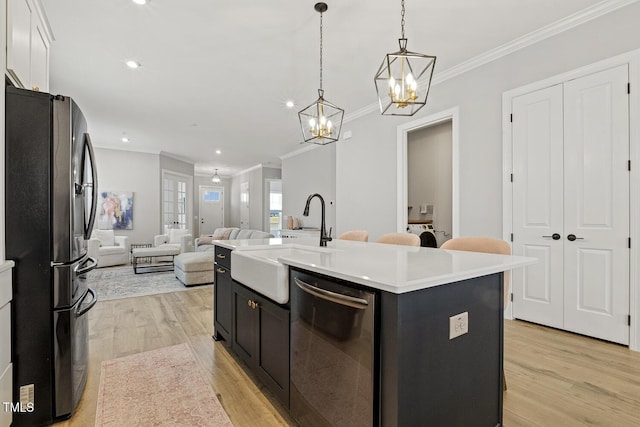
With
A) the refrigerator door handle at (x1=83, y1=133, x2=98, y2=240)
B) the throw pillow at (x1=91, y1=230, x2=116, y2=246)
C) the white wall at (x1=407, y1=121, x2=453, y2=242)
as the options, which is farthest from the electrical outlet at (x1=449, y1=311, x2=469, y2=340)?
the throw pillow at (x1=91, y1=230, x2=116, y2=246)

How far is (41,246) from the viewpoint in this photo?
160cm

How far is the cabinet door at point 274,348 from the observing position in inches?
63.6

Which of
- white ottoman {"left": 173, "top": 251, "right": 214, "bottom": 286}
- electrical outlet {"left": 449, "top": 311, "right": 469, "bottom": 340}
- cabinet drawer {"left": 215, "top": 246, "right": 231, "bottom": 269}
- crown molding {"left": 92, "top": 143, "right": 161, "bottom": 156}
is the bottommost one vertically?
white ottoman {"left": 173, "top": 251, "right": 214, "bottom": 286}

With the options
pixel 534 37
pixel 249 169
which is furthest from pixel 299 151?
pixel 534 37

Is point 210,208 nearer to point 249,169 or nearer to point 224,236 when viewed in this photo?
point 249,169

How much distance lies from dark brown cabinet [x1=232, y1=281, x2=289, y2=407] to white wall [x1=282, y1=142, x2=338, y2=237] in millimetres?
3737

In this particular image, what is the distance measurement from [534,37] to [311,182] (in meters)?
4.99

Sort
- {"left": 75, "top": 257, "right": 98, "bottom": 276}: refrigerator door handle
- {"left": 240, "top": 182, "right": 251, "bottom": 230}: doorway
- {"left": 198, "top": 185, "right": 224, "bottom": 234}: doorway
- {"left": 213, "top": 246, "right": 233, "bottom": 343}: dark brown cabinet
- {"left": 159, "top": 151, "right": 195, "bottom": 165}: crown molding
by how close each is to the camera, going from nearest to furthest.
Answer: {"left": 75, "top": 257, "right": 98, "bottom": 276}: refrigerator door handle
{"left": 213, "top": 246, "right": 233, "bottom": 343}: dark brown cabinet
{"left": 159, "top": 151, "right": 195, "bottom": 165}: crown molding
{"left": 240, "top": 182, "right": 251, "bottom": 230}: doorway
{"left": 198, "top": 185, "right": 224, "bottom": 234}: doorway

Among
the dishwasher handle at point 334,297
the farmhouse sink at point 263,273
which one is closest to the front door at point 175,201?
the farmhouse sink at point 263,273

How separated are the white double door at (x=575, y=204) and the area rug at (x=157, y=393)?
3079 mm

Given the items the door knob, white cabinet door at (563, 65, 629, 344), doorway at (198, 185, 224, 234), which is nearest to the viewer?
white cabinet door at (563, 65, 629, 344)

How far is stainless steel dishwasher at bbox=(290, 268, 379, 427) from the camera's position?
1.13 metres

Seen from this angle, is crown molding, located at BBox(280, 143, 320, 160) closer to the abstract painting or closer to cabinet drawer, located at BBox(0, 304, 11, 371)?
the abstract painting

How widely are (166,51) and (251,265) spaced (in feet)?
9.07
